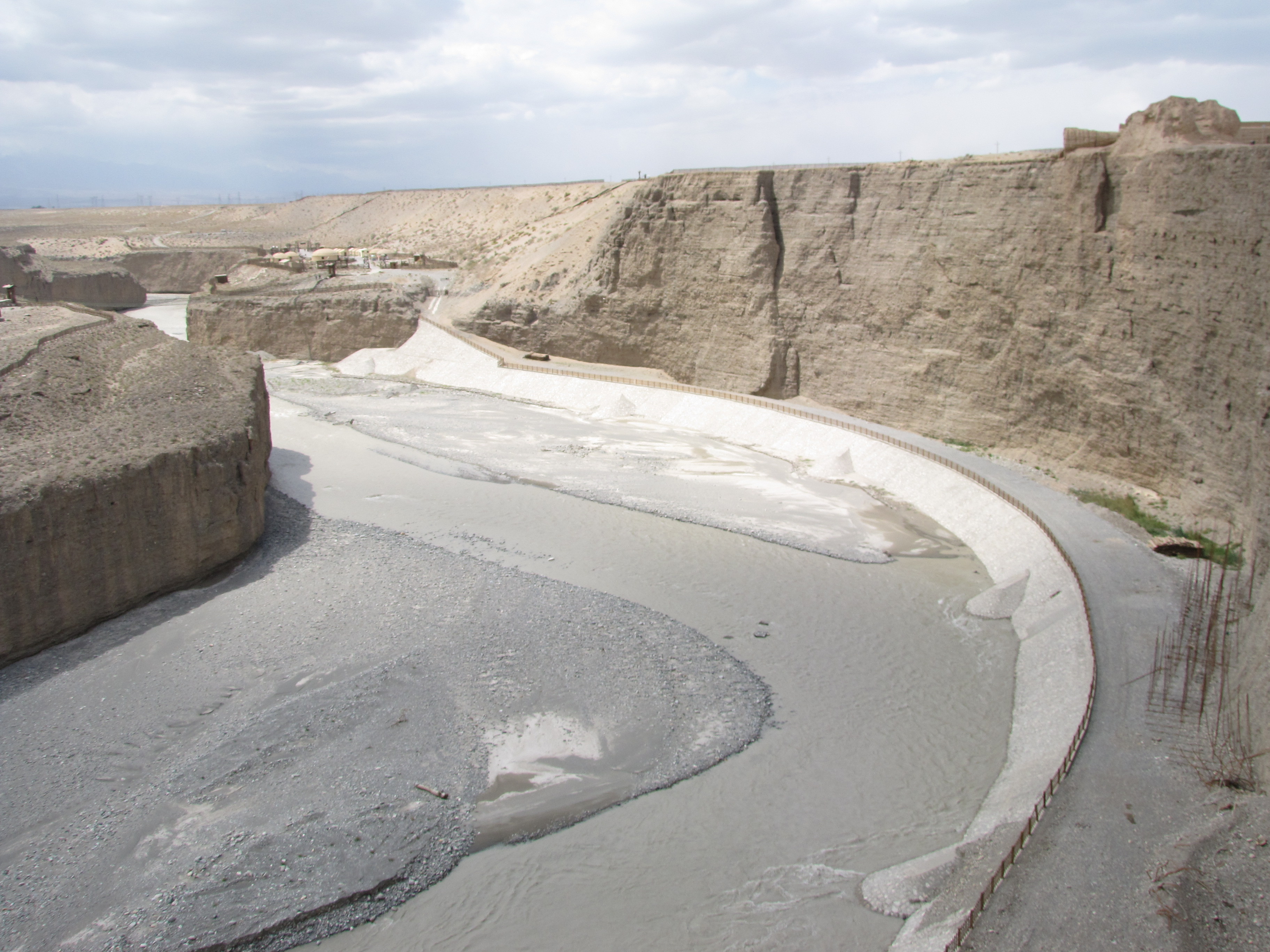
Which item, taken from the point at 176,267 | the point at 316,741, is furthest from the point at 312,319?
the point at 316,741

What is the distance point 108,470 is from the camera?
16.7 m

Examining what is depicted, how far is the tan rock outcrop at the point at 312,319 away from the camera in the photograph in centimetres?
4212

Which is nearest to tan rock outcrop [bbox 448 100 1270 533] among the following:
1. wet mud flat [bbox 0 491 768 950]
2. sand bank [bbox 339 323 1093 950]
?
sand bank [bbox 339 323 1093 950]

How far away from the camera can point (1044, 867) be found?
914cm

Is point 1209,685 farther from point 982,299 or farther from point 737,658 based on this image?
point 982,299

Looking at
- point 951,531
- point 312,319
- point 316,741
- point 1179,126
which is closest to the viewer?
point 316,741

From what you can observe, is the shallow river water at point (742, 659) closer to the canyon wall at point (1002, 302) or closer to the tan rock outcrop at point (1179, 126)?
the canyon wall at point (1002, 302)

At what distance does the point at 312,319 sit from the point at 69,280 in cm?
2270

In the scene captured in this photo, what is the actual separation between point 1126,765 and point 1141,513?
1014 cm

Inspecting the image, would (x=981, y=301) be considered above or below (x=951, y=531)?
above

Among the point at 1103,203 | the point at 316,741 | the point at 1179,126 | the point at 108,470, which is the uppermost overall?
the point at 1179,126

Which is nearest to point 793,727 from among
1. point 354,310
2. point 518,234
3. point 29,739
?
point 29,739

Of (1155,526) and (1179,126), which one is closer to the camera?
(1155,526)

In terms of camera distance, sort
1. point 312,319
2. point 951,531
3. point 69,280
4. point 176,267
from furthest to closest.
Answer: point 176,267 < point 69,280 < point 312,319 < point 951,531
